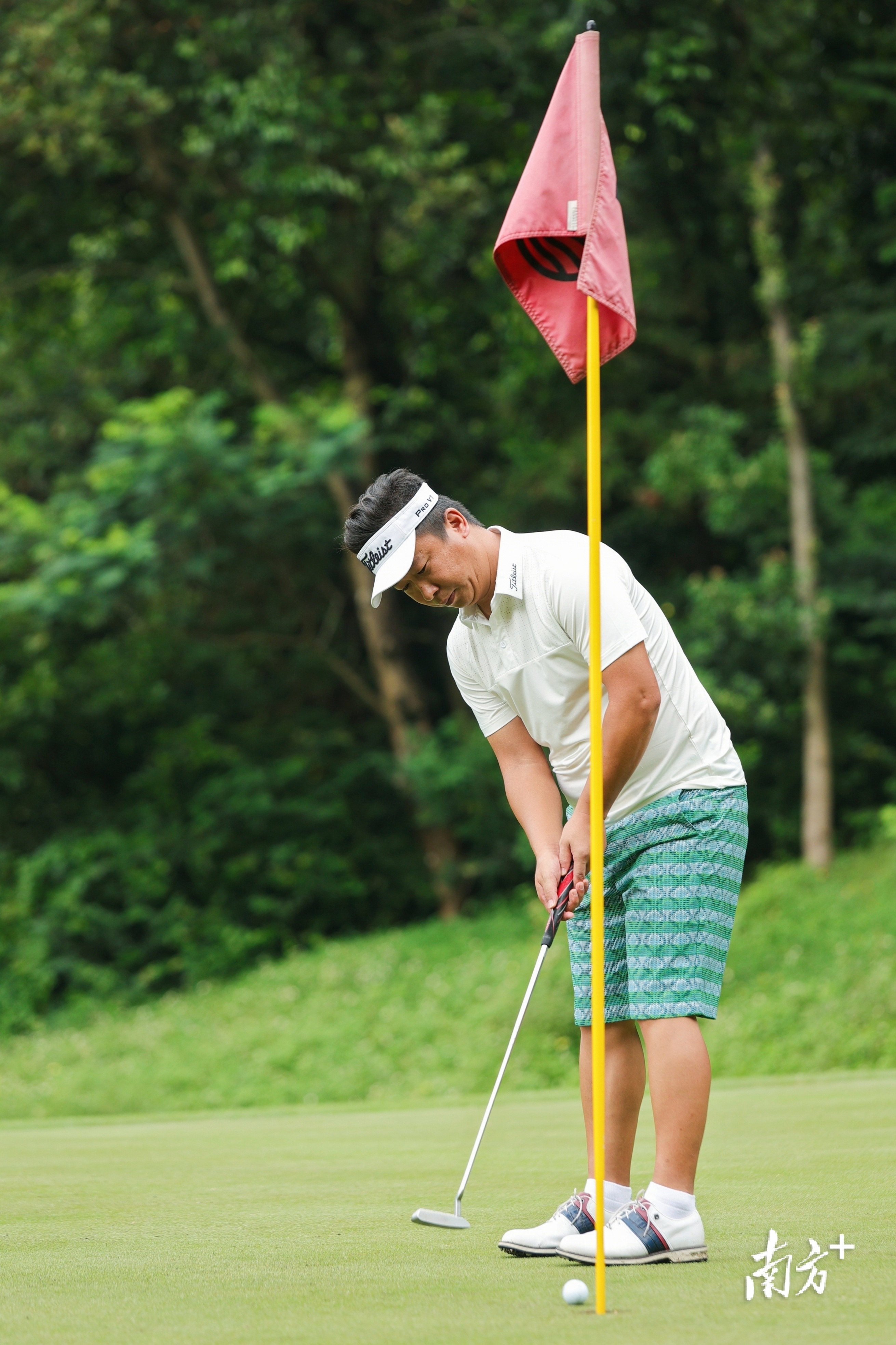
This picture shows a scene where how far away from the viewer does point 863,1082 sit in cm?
643

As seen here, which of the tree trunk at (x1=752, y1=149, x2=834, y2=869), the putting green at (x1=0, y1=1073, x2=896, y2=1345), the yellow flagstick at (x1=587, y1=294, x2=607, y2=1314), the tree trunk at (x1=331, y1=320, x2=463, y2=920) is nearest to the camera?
the putting green at (x1=0, y1=1073, x2=896, y2=1345)

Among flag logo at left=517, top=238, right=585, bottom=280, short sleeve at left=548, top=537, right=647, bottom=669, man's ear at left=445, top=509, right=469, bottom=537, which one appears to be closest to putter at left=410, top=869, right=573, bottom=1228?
short sleeve at left=548, top=537, right=647, bottom=669

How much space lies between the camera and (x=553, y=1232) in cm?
292

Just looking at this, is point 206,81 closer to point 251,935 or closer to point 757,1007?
point 251,935

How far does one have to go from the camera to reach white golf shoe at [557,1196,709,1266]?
9.04 feet

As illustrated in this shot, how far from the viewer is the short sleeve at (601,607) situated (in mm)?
2873

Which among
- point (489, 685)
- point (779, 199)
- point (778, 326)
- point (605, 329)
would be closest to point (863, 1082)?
point (489, 685)

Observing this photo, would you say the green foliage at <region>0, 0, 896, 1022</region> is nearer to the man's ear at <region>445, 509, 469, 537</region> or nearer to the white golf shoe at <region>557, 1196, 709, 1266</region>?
the man's ear at <region>445, 509, 469, 537</region>

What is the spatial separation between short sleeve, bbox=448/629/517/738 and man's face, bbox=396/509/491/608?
244mm

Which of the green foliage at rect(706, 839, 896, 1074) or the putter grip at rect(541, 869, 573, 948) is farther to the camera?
the green foliage at rect(706, 839, 896, 1074)

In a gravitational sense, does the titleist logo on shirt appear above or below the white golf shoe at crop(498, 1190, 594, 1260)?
above

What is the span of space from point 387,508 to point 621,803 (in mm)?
779

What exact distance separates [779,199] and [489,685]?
413 inches

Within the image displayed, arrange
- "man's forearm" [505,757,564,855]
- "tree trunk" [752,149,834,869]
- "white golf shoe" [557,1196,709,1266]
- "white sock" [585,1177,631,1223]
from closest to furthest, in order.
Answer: "white golf shoe" [557,1196,709,1266] < "white sock" [585,1177,631,1223] < "man's forearm" [505,757,564,855] < "tree trunk" [752,149,834,869]
